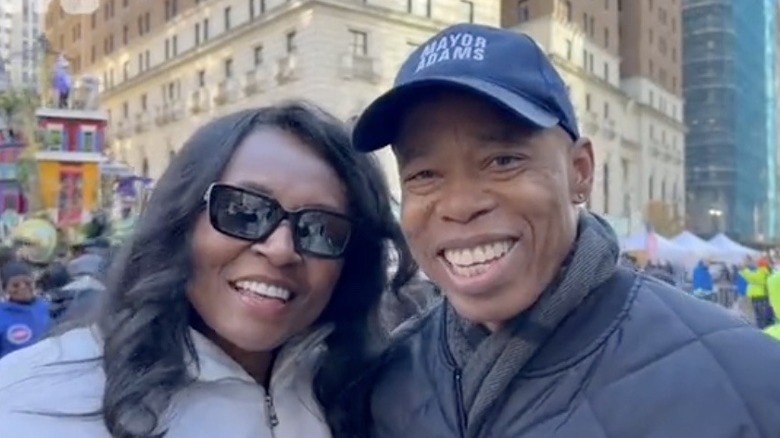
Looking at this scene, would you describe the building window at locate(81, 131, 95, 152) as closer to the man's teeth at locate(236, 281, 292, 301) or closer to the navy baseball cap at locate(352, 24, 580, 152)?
the man's teeth at locate(236, 281, 292, 301)

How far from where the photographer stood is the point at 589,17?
47.6 m

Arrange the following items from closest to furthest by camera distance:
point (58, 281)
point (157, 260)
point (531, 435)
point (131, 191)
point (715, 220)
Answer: point (531, 435) → point (157, 260) → point (58, 281) → point (131, 191) → point (715, 220)

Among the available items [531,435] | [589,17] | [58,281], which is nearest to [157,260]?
[531,435]

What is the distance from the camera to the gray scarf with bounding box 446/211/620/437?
5.74 feet

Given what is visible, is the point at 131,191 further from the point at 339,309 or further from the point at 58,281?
the point at 339,309

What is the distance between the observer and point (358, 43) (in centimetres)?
3484

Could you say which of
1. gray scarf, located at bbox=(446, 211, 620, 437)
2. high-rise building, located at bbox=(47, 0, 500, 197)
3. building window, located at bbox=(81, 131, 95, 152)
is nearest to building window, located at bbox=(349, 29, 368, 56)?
high-rise building, located at bbox=(47, 0, 500, 197)

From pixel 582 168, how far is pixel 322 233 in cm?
62

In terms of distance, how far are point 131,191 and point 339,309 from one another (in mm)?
17585

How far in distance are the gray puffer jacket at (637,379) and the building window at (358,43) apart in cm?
3338

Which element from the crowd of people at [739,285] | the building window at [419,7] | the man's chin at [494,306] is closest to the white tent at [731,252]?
the crowd of people at [739,285]

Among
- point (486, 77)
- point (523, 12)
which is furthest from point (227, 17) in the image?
point (486, 77)

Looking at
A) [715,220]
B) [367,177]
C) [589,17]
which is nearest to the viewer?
[367,177]

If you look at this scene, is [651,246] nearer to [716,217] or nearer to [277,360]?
[277,360]
